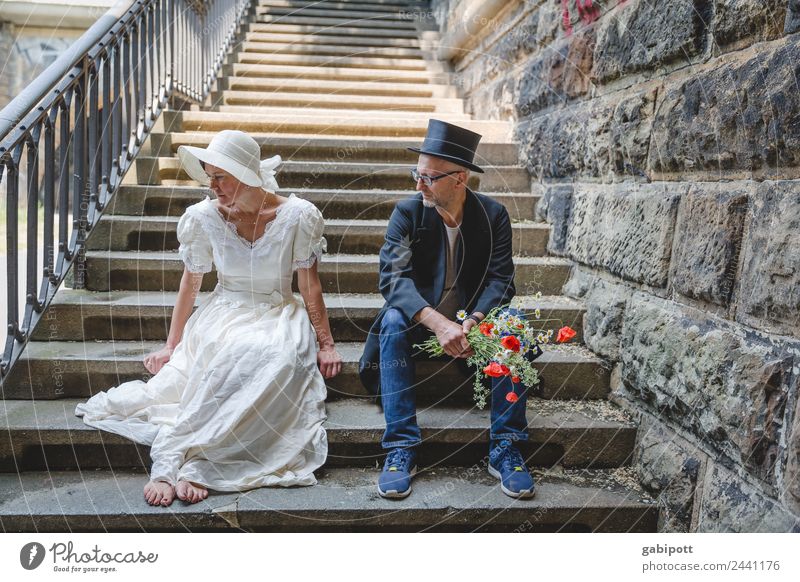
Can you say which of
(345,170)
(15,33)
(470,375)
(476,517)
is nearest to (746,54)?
(470,375)

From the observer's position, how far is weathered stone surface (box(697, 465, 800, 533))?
5.58ft

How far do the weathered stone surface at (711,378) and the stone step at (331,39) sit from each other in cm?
479

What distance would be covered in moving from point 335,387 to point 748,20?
2020 mm

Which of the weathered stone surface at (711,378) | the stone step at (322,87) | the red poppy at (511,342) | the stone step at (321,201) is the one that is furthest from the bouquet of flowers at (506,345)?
the stone step at (322,87)

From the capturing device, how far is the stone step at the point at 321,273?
3.22 meters

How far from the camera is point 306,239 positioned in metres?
2.65

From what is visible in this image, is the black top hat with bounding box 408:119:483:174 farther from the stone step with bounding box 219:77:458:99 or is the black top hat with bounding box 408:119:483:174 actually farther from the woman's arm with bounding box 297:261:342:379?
the stone step with bounding box 219:77:458:99

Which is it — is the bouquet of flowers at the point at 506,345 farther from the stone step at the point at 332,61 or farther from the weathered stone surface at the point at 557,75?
the stone step at the point at 332,61

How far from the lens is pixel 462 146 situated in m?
2.53

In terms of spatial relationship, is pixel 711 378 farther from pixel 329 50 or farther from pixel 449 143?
pixel 329 50

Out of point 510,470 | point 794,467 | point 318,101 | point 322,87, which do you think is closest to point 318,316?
point 510,470

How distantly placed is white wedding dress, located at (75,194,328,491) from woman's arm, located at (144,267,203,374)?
0.14 feet

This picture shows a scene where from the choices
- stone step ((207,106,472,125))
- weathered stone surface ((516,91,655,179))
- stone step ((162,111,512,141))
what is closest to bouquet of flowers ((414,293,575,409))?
weathered stone surface ((516,91,655,179))

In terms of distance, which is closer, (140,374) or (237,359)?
(237,359)
